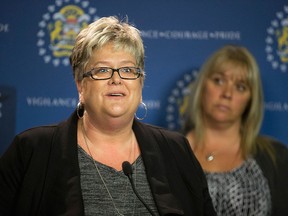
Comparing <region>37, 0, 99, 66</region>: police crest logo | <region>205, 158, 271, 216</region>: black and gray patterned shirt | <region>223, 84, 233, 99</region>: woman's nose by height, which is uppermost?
<region>37, 0, 99, 66</region>: police crest logo

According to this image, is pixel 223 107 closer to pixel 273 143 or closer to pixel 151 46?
pixel 273 143

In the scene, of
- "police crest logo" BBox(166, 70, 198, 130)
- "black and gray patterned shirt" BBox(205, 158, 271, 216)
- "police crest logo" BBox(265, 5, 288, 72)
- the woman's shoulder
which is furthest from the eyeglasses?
"police crest logo" BBox(265, 5, 288, 72)

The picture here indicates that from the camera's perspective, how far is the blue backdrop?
2.75 metres

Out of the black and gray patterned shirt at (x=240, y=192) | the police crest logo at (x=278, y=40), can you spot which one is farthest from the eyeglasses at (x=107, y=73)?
the police crest logo at (x=278, y=40)

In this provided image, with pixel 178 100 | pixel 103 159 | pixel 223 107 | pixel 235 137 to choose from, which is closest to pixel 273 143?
pixel 235 137

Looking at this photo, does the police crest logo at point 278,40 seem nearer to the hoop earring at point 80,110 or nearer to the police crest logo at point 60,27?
the police crest logo at point 60,27

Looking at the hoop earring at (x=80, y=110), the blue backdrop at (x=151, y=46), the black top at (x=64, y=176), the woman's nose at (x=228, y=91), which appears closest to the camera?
the black top at (x=64, y=176)

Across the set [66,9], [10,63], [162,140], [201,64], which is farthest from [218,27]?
[10,63]

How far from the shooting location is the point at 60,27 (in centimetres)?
276

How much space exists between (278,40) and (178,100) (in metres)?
0.75

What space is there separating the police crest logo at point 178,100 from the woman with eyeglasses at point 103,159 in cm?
94

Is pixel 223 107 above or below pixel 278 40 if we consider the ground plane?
below

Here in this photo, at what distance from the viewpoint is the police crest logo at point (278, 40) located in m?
2.83

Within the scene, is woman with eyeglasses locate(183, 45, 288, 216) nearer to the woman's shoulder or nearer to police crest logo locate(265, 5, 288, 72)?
the woman's shoulder
